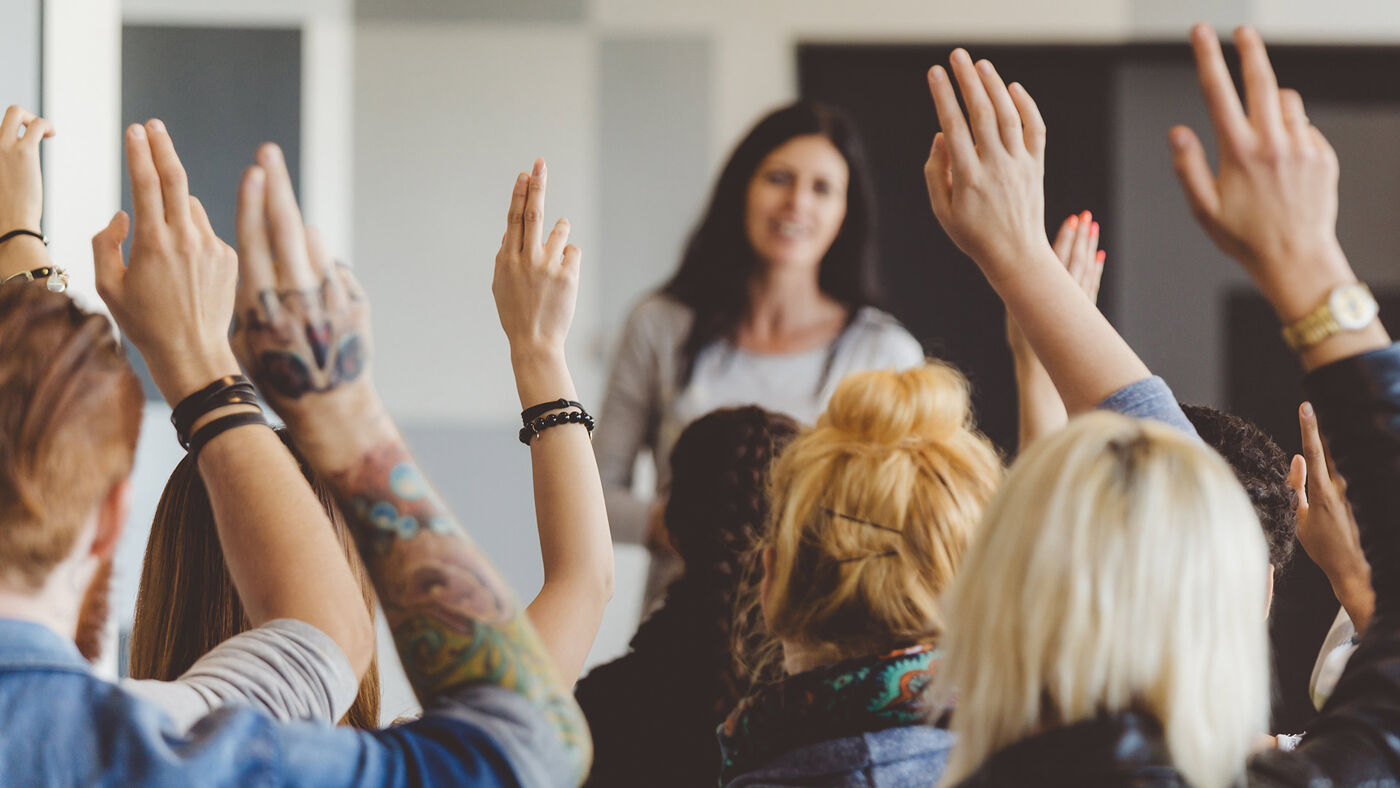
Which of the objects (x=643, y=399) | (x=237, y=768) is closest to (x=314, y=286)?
(x=237, y=768)

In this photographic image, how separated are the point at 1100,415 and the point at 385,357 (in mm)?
2997

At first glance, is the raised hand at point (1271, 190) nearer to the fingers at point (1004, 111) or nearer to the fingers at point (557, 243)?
the fingers at point (1004, 111)

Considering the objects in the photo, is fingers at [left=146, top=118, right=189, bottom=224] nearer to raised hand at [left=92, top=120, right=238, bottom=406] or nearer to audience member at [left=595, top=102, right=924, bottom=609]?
raised hand at [left=92, top=120, right=238, bottom=406]

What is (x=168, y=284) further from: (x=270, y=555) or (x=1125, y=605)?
(x=1125, y=605)

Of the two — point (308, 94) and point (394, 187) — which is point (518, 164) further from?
point (308, 94)

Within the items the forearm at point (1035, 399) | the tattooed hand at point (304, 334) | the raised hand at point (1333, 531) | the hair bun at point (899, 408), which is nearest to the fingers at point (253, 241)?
the tattooed hand at point (304, 334)

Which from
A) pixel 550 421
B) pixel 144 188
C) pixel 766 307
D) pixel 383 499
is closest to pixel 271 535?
pixel 383 499

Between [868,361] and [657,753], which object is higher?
[868,361]

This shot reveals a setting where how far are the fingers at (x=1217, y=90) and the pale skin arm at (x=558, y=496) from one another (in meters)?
0.54

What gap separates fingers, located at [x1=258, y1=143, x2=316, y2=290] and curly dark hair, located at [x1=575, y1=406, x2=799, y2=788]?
83cm

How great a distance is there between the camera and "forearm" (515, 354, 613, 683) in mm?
942

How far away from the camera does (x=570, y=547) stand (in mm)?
976

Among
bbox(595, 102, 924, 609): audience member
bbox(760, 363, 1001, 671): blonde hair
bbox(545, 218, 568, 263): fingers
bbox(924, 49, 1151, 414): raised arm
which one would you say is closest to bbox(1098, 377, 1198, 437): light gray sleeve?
bbox(924, 49, 1151, 414): raised arm

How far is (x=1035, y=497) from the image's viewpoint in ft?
2.15
